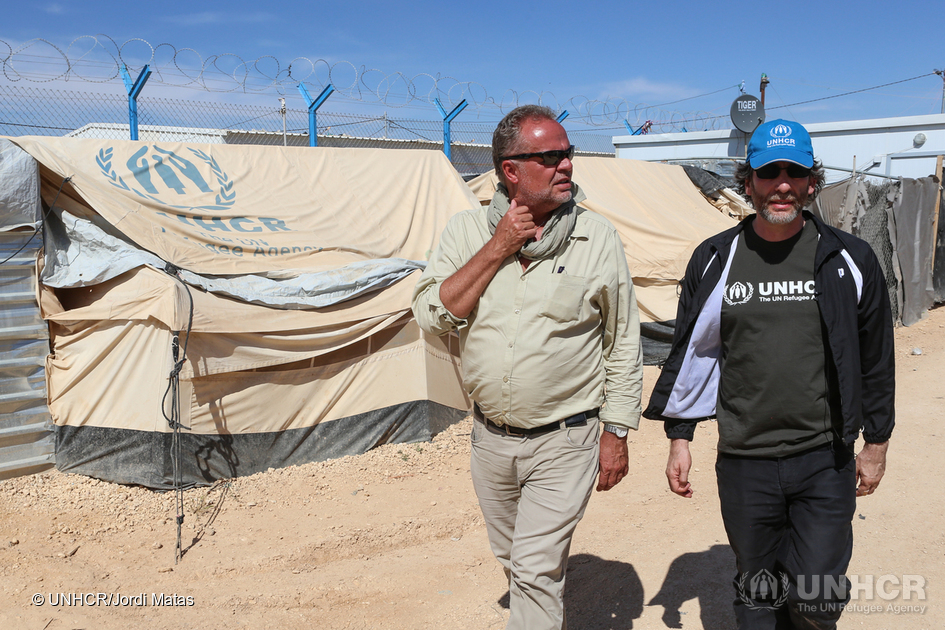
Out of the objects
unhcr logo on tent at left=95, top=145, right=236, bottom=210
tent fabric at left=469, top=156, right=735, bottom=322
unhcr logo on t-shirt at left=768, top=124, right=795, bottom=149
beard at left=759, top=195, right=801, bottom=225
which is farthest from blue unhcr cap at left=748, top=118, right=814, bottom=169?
tent fabric at left=469, top=156, right=735, bottom=322

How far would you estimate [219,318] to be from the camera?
4852 millimetres

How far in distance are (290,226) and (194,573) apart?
2.98 m

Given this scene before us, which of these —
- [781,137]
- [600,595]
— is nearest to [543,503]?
[600,595]


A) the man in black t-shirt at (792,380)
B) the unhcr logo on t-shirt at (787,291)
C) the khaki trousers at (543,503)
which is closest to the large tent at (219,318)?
the khaki trousers at (543,503)

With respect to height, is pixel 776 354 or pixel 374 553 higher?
pixel 776 354

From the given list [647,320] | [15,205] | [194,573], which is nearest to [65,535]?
[194,573]

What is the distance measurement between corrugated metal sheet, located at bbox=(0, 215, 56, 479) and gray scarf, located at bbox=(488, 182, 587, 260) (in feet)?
12.8

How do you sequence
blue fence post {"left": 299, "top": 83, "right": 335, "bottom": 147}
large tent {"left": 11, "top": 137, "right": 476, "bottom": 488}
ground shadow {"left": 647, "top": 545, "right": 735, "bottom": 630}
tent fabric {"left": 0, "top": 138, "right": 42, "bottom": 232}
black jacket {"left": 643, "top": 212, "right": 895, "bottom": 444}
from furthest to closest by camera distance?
blue fence post {"left": 299, "top": 83, "right": 335, "bottom": 147}, large tent {"left": 11, "top": 137, "right": 476, "bottom": 488}, tent fabric {"left": 0, "top": 138, "right": 42, "bottom": 232}, ground shadow {"left": 647, "top": 545, "right": 735, "bottom": 630}, black jacket {"left": 643, "top": 212, "right": 895, "bottom": 444}

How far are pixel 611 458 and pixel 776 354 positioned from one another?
68cm

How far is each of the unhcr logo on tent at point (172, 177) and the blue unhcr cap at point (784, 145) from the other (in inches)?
182

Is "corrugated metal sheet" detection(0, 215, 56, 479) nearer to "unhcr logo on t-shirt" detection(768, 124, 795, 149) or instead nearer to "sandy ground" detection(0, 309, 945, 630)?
"sandy ground" detection(0, 309, 945, 630)

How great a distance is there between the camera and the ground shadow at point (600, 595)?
3.36 metres

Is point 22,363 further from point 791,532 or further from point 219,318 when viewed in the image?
point 791,532

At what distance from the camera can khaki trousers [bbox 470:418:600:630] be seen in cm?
248
